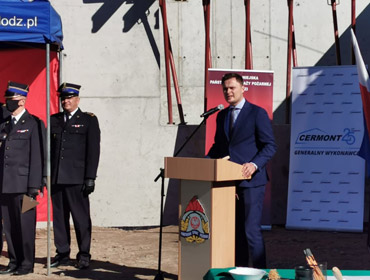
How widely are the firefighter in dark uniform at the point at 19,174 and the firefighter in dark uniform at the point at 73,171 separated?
0.31 meters

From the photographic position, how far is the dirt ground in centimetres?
688

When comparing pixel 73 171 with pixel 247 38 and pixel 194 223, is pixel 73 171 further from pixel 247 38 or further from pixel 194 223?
pixel 247 38

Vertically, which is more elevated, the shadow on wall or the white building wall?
the shadow on wall

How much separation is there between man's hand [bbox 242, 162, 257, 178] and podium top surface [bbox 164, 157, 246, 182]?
0.10 ft

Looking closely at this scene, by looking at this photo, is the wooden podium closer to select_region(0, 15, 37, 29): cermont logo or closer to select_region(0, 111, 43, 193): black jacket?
select_region(0, 111, 43, 193): black jacket

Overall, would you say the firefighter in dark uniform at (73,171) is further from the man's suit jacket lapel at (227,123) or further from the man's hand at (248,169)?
the man's hand at (248,169)

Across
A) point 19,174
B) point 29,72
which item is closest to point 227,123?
point 19,174

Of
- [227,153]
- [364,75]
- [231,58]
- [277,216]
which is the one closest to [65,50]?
[231,58]

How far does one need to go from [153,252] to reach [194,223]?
2976 mm

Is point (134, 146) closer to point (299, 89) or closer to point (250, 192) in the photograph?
point (299, 89)

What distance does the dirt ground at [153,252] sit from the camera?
6.88m

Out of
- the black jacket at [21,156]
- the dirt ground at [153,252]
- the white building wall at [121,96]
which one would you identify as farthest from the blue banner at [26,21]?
the white building wall at [121,96]

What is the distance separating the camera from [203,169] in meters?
5.17

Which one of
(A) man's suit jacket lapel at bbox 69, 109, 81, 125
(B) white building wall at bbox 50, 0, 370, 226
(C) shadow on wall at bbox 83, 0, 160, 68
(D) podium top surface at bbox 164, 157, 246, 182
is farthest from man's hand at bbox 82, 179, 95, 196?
(C) shadow on wall at bbox 83, 0, 160, 68
